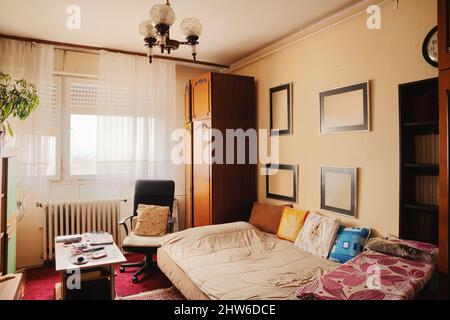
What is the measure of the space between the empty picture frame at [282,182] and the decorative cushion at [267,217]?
0.57ft

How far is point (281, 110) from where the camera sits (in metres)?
3.81

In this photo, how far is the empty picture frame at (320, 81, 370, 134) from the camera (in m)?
2.79

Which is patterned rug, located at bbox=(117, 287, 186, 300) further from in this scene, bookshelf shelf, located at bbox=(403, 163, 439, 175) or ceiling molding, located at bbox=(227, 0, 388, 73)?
ceiling molding, located at bbox=(227, 0, 388, 73)

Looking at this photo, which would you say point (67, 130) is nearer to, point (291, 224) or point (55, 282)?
point (55, 282)

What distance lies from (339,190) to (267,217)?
953mm

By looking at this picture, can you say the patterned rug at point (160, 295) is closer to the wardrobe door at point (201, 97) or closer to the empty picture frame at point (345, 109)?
the wardrobe door at point (201, 97)

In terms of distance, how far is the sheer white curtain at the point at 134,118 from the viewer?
13.1 feet

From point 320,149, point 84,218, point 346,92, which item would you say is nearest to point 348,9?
point 346,92

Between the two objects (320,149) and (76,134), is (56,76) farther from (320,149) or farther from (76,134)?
(320,149)

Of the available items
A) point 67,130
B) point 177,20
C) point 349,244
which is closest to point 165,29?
point 177,20

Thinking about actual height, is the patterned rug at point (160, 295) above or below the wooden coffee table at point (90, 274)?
below

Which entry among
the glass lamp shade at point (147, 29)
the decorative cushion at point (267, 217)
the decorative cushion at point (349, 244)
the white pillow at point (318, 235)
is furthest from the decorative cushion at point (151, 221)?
the glass lamp shade at point (147, 29)

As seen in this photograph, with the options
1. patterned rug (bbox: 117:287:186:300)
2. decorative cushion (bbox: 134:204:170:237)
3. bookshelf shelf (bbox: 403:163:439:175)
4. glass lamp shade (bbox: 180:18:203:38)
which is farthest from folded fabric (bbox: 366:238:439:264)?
decorative cushion (bbox: 134:204:170:237)
